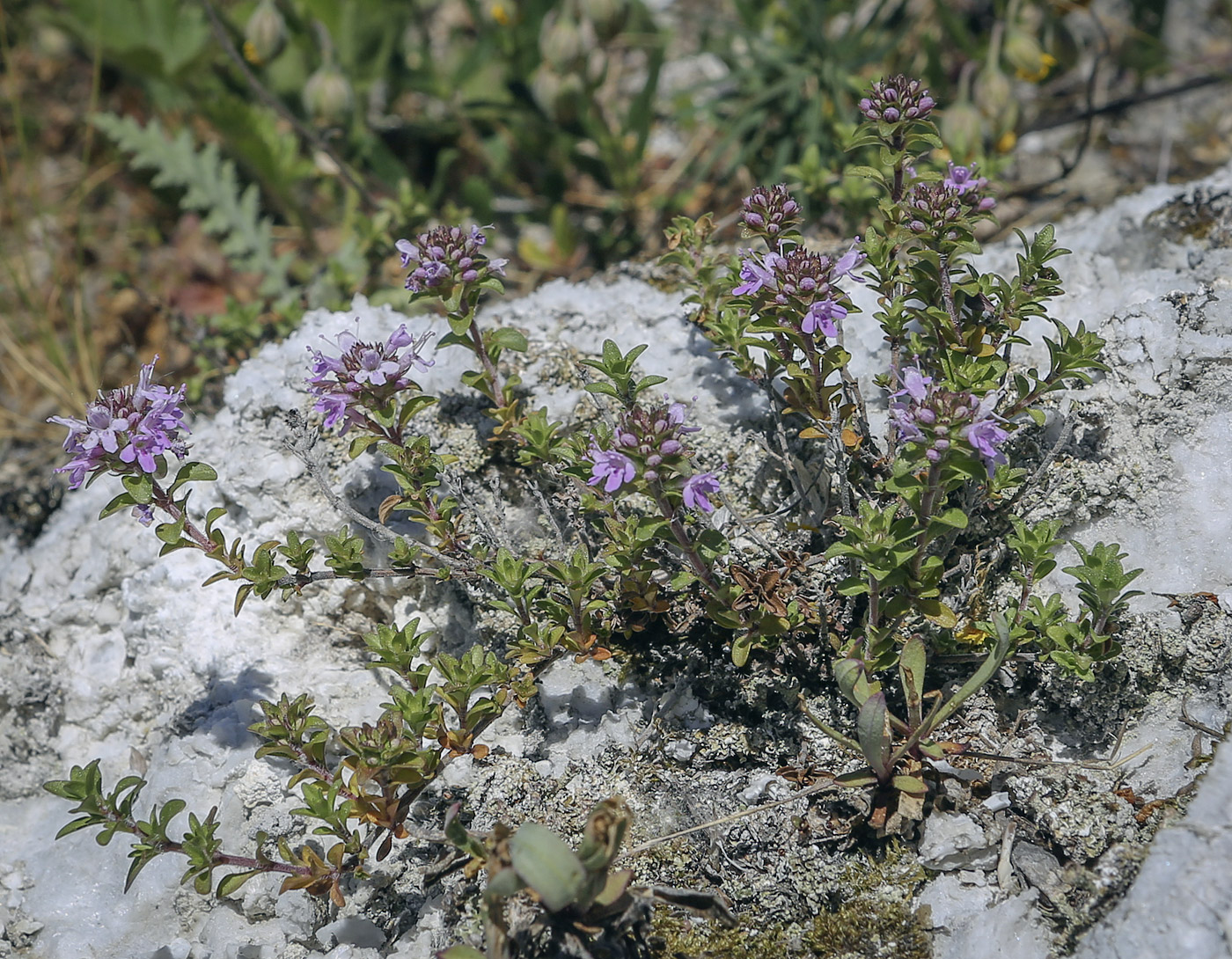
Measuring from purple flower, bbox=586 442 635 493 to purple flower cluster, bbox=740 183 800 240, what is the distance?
0.83 m

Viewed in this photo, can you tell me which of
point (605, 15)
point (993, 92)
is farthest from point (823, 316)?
point (605, 15)

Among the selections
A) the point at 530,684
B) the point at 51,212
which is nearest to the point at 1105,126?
the point at 530,684

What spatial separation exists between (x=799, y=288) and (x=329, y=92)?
3112 millimetres

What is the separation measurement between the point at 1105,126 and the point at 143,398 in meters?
4.62

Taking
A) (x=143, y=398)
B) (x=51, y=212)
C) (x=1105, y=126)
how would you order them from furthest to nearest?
(x=51, y=212), (x=1105, y=126), (x=143, y=398)

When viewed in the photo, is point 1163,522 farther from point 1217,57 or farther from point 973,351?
point 1217,57

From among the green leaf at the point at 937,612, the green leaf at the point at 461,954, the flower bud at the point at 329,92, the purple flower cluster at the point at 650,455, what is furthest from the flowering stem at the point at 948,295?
the flower bud at the point at 329,92

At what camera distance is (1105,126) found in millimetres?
4984

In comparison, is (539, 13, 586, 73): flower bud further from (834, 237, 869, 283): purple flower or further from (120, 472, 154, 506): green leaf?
(120, 472, 154, 506): green leaf

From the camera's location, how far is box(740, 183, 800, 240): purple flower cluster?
110 inches

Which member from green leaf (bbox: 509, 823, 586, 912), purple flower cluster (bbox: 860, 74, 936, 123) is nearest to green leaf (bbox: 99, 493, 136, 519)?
green leaf (bbox: 509, 823, 586, 912)

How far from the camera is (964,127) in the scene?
4367 mm

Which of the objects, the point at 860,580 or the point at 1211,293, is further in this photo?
the point at 1211,293

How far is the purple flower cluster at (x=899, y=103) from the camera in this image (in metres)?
2.67
